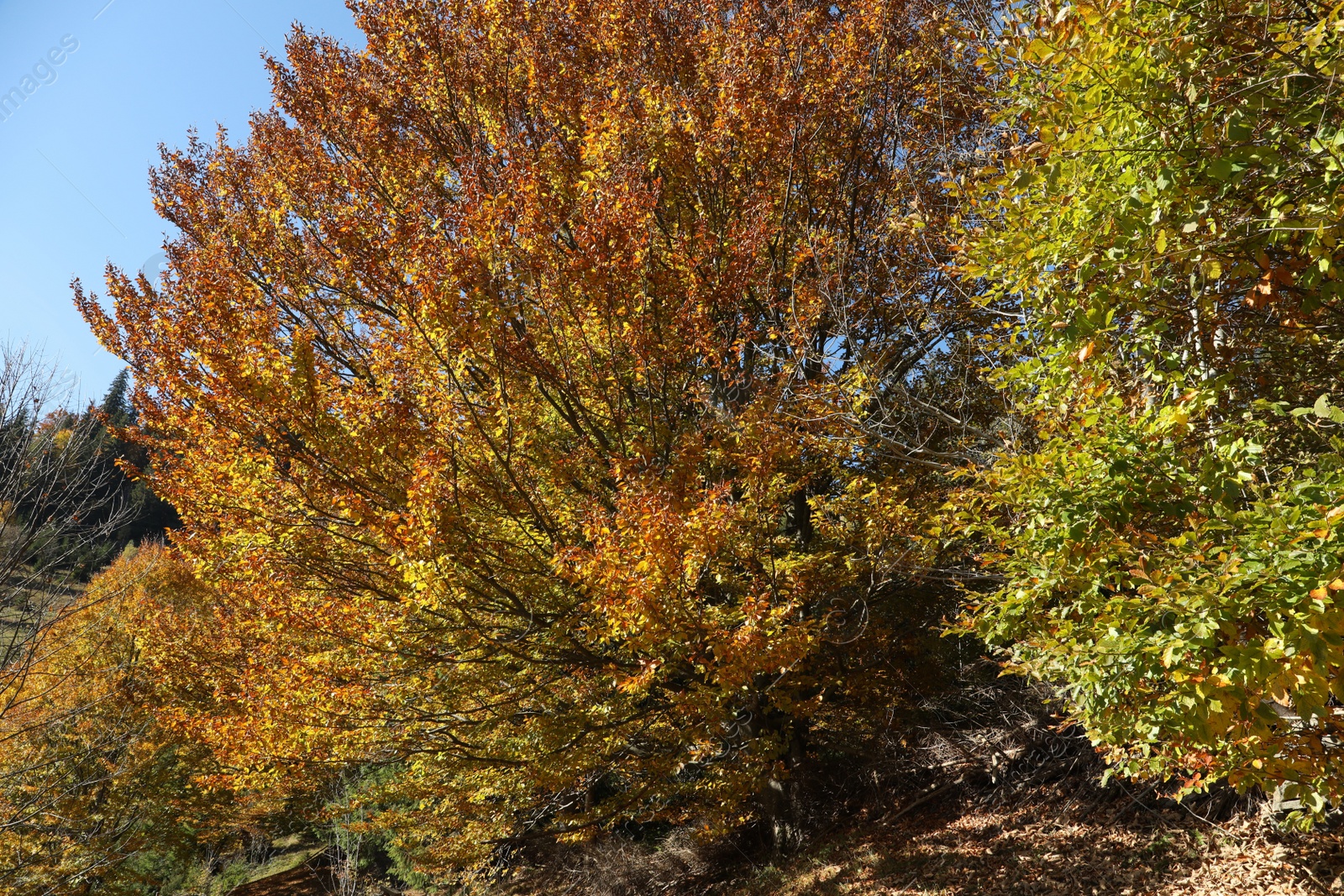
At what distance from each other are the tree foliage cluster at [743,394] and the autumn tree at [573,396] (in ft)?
0.23

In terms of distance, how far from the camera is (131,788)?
49.3 feet

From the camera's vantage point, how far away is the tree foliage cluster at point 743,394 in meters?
3.12

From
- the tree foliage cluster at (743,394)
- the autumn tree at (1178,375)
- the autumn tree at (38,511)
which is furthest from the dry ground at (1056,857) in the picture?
the autumn tree at (38,511)

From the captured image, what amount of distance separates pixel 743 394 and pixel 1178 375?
560cm

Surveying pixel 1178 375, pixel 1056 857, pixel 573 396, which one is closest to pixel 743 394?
pixel 573 396

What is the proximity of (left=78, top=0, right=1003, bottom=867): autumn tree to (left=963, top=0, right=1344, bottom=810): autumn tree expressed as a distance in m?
1.53

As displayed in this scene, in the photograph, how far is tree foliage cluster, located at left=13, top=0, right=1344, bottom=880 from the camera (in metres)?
3.12

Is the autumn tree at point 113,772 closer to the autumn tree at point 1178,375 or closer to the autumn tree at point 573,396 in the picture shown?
the autumn tree at point 573,396

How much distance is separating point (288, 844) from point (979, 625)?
24.4 metres

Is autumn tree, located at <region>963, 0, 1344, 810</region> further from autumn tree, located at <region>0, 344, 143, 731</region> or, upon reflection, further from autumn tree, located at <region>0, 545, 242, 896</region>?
autumn tree, located at <region>0, 545, 242, 896</region>

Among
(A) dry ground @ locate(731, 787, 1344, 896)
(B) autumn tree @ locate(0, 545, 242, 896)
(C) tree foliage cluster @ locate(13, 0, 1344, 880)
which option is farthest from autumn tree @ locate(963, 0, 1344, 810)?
(B) autumn tree @ locate(0, 545, 242, 896)

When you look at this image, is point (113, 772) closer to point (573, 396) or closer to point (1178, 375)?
point (573, 396)

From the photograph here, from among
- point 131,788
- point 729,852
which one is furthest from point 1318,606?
point 131,788

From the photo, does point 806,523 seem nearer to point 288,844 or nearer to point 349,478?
point 349,478
